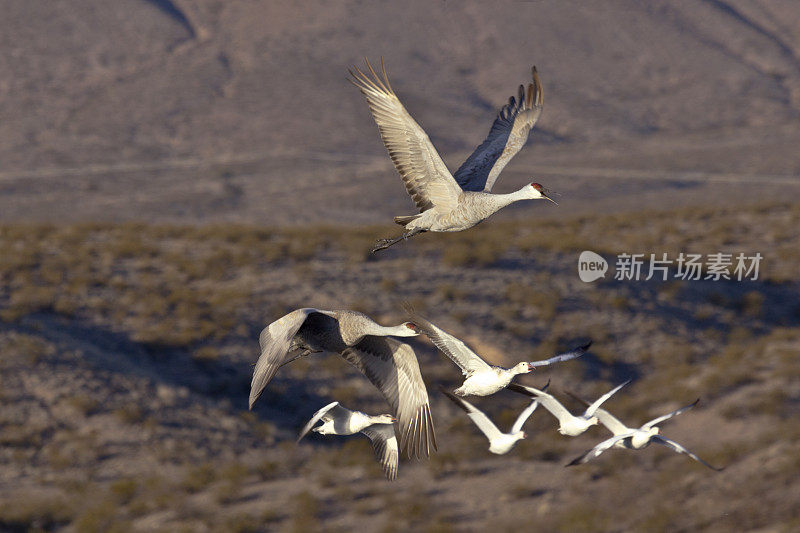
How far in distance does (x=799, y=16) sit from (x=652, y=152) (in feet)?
186

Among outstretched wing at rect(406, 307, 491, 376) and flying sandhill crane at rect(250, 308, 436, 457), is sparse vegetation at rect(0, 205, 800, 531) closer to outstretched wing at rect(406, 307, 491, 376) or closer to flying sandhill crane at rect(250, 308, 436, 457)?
flying sandhill crane at rect(250, 308, 436, 457)

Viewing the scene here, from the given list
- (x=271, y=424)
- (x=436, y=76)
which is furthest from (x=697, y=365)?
(x=436, y=76)

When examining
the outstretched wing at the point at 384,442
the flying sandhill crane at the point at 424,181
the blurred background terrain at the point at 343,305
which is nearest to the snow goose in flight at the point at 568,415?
the outstretched wing at the point at 384,442

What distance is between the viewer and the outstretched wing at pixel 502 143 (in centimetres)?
1230

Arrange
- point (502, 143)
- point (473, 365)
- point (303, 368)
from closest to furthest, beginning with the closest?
point (473, 365), point (502, 143), point (303, 368)

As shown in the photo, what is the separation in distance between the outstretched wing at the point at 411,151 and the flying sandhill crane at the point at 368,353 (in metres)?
2.02

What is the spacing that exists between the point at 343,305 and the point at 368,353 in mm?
29828

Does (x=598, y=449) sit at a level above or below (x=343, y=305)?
below

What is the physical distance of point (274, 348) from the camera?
315 inches

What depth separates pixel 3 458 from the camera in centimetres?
3114

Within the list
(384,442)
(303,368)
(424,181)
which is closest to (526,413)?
(384,442)

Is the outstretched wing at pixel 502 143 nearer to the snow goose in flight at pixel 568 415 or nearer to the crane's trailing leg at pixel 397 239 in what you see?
the crane's trailing leg at pixel 397 239

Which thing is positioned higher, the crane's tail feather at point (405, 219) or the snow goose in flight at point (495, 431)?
the crane's tail feather at point (405, 219)

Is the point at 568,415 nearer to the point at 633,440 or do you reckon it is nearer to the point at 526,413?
the point at 526,413
